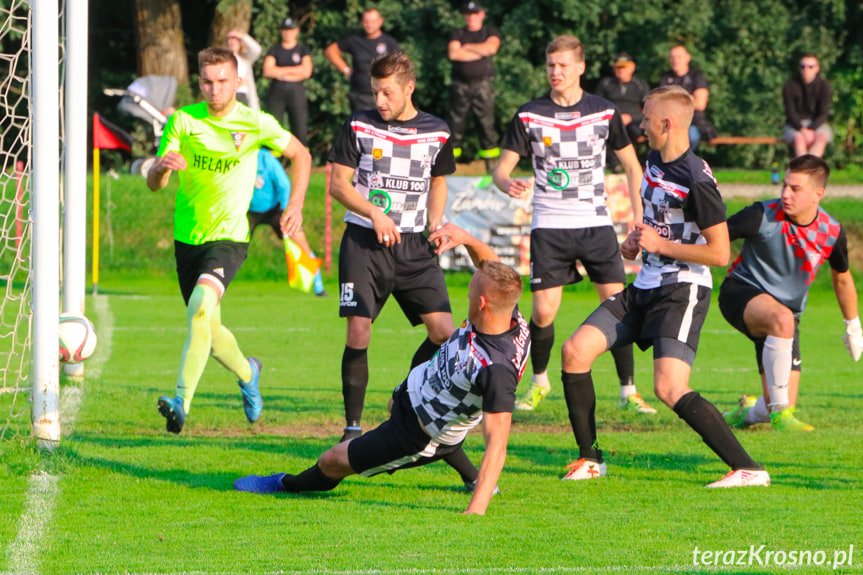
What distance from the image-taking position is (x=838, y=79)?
84.6ft

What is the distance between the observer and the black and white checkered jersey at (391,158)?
693cm

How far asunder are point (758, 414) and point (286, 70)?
12678 mm

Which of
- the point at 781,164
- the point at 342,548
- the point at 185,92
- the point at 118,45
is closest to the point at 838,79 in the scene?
the point at 781,164

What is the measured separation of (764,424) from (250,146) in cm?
386

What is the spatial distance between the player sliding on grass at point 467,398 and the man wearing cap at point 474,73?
13903mm

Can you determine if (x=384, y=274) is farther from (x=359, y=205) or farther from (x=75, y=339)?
(x=75, y=339)

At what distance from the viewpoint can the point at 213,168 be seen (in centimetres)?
716

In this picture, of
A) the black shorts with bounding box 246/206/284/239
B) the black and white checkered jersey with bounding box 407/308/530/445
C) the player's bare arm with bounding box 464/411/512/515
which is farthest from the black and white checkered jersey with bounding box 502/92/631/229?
the black shorts with bounding box 246/206/284/239

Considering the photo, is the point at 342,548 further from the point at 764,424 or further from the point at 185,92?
the point at 185,92

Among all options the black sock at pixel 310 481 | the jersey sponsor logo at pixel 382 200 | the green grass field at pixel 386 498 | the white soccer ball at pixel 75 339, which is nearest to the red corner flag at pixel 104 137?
the green grass field at pixel 386 498

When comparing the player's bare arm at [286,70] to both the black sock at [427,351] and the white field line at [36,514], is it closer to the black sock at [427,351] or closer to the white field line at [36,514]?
the white field line at [36,514]

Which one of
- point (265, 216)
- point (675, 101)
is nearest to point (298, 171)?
point (675, 101)

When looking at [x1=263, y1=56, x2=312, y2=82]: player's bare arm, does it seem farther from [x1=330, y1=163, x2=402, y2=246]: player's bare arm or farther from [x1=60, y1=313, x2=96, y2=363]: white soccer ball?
[x1=330, y1=163, x2=402, y2=246]: player's bare arm

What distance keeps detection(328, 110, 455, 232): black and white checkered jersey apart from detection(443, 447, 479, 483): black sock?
170 cm
